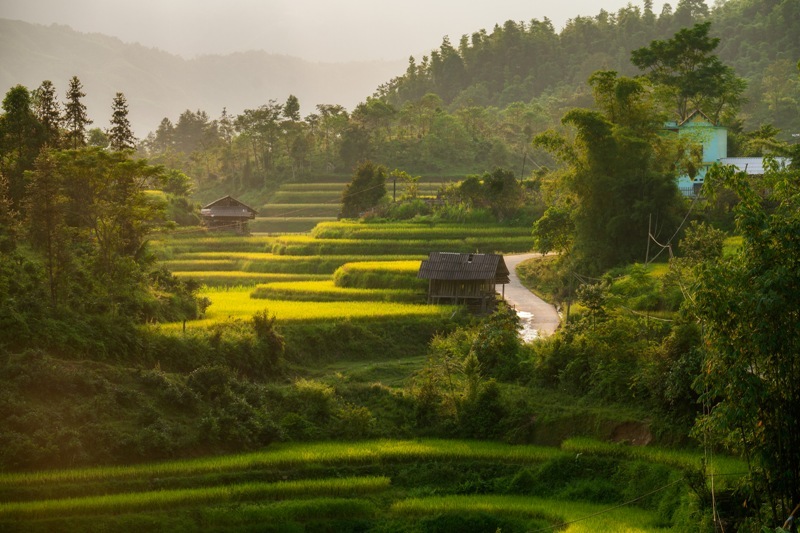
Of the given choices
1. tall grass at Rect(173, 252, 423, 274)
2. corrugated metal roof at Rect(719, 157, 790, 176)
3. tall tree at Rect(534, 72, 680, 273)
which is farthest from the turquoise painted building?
tall grass at Rect(173, 252, 423, 274)

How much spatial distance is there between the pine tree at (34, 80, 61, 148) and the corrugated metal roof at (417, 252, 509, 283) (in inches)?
482

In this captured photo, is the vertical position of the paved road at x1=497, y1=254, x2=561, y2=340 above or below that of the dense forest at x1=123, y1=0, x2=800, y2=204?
below

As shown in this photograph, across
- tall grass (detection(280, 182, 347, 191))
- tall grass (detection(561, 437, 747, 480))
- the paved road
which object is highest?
tall grass (detection(280, 182, 347, 191))

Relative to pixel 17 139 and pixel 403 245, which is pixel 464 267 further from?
pixel 17 139

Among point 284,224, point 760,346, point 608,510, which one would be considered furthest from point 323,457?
point 284,224

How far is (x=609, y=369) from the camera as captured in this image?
20.8m

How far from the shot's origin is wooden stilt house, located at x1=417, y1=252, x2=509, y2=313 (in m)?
31.4

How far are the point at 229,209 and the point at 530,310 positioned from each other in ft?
77.4

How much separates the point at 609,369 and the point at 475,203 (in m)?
25.4

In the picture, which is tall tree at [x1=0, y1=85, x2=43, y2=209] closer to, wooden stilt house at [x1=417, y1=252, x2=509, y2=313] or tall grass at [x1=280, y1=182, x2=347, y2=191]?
wooden stilt house at [x1=417, y1=252, x2=509, y2=313]

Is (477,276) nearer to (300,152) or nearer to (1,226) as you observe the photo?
(1,226)

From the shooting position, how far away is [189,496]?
54.0 ft

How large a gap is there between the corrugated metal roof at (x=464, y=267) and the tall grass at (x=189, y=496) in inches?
553

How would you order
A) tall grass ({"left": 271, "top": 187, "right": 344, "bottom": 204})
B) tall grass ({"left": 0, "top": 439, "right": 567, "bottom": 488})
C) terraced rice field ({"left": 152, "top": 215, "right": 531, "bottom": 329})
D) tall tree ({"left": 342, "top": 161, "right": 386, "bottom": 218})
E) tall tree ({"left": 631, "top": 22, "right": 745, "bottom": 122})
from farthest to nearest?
tall grass ({"left": 271, "top": 187, "right": 344, "bottom": 204})
tall tree ({"left": 342, "top": 161, "right": 386, "bottom": 218})
tall tree ({"left": 631, "top": 22, "right": 745, "bottom": 122})
terraced rice field ({"left": 152, "top": 215, "right": 531, "bottom": 329})
tall grass ({"left": 0, "top": 439, "right": 567, "bottom": 488})
